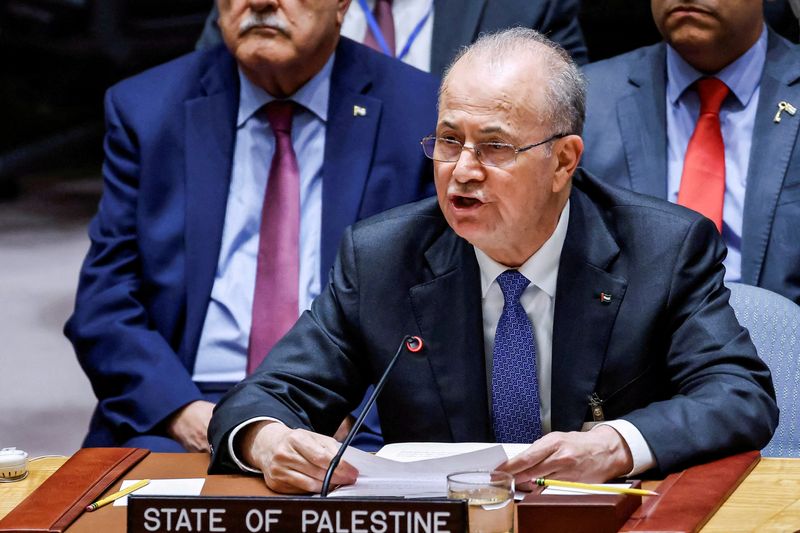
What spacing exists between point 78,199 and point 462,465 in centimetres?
363

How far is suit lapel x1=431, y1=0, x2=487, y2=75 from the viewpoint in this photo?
373 cm

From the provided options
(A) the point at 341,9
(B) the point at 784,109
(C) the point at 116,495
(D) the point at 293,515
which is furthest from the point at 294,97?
(D) the point at 293,515

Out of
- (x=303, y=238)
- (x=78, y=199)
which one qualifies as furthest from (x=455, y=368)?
(x=78, y=199)

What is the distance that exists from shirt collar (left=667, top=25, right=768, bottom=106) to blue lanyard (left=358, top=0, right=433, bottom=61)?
0.73 metres

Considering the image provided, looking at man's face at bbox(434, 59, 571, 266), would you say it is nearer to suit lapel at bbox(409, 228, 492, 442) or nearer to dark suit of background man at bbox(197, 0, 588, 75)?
suit lapel at bbox(409, 228, 492, 442)

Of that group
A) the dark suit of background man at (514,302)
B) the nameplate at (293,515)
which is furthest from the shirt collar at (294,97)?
the nameplate at (293,515)

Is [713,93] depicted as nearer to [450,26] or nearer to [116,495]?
[450,26]

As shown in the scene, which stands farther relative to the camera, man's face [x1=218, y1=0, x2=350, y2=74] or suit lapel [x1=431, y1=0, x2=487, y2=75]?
suit lapel [x1=431, y1=0, x2=487, y2=75]

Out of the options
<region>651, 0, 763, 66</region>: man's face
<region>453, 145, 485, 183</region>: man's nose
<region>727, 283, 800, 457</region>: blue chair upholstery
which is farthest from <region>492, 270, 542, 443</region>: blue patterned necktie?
<region>651, 0, 763, 66</region>: man's face

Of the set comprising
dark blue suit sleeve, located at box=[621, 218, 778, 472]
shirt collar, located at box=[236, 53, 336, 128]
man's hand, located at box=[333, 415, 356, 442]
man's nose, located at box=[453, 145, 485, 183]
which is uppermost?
shirt collar, located at box=[236, 53, 336, 128]

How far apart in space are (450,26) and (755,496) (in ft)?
6.83

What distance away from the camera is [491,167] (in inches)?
94.1

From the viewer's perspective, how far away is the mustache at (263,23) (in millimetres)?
3256

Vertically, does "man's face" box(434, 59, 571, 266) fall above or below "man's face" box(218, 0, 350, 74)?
below
